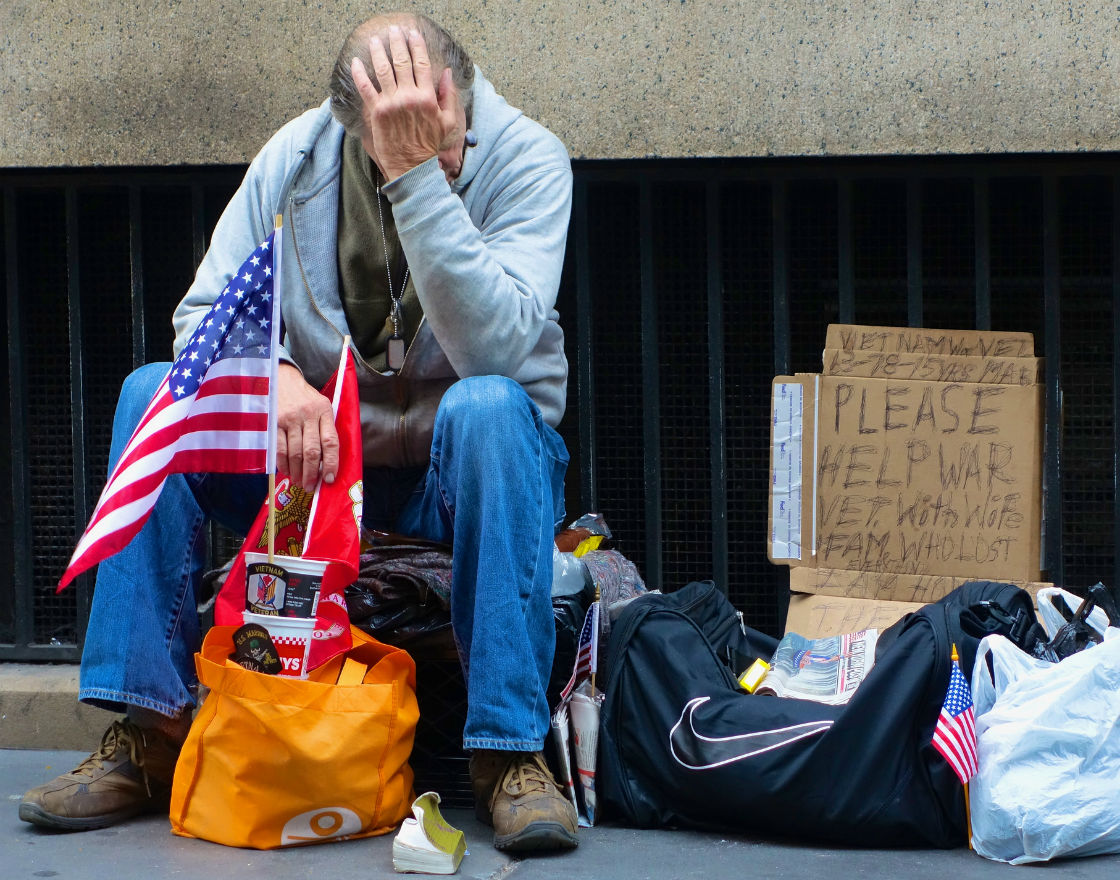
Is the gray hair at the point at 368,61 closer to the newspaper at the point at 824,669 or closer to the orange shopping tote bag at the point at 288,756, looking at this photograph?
the orange shopping tote bag at the point at 288,756

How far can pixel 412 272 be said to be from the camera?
2.43 m

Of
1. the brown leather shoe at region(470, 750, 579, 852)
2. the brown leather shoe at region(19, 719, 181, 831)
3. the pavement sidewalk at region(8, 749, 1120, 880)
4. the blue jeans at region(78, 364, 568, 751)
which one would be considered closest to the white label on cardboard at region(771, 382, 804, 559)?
the blue jeans at region(78, 364, 568, 751)

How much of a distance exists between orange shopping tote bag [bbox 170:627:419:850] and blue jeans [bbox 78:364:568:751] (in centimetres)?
17

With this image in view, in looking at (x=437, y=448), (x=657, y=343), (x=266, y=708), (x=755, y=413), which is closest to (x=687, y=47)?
(x=657, y=343)

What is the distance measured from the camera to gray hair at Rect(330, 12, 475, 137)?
2.57 m

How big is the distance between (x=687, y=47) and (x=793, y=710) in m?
1.88

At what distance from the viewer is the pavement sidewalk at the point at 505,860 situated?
6.98ft

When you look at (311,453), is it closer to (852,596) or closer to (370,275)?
(370,275)

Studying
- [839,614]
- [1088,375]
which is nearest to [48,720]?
[839,614]

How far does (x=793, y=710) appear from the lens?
2.35 meters

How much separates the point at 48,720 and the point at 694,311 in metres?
2.13

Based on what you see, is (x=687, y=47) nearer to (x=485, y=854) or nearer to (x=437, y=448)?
(x=437, y=448)

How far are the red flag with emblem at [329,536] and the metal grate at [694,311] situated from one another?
1.18 m

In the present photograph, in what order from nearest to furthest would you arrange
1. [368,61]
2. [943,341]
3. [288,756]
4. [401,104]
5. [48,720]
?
[288,756], [401,104], [368,61], [943,341], [48,720]
